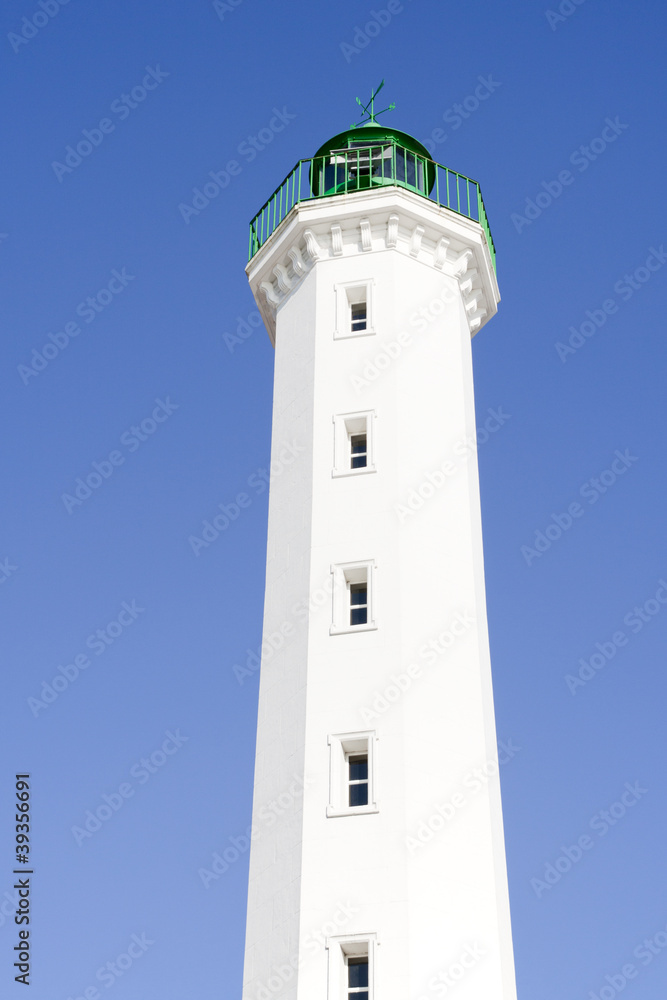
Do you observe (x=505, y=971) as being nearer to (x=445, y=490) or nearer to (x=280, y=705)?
(x=280, y=705)

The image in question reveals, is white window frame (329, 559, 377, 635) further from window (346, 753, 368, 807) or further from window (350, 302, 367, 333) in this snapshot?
window (350, 302, 367, 333)

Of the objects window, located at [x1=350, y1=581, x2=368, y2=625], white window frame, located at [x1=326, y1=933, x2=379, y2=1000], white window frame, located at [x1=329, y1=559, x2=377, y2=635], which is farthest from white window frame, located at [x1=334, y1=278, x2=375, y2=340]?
white window frame, located at [x1=326, y1=933, x2=379, y2=1000]

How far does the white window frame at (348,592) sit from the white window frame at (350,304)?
22.8ft

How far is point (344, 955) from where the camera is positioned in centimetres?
2469

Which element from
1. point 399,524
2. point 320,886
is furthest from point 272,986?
point 399,524

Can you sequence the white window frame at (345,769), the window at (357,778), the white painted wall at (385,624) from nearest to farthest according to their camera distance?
the white painted wall at (385,624) → the white window frame at (345,769) → the window at (357,778)

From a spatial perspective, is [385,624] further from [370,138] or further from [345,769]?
[370,138]

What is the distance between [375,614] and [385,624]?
14.7 inches

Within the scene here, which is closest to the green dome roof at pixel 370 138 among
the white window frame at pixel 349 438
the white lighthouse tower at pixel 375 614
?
the white lighthouse tower at pixel 375 614

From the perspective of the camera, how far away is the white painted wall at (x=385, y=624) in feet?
81.9

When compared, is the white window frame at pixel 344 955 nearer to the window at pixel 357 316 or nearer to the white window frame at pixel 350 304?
the white window frame at pixel 350 304

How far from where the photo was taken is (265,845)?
87.6ft

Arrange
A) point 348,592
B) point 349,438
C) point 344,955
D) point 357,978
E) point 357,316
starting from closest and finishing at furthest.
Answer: point 357,978 → point 344,955 → point 348,592 → point 349,438 → point 357,316

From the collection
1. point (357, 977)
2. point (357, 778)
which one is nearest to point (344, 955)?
point (357, 977)
